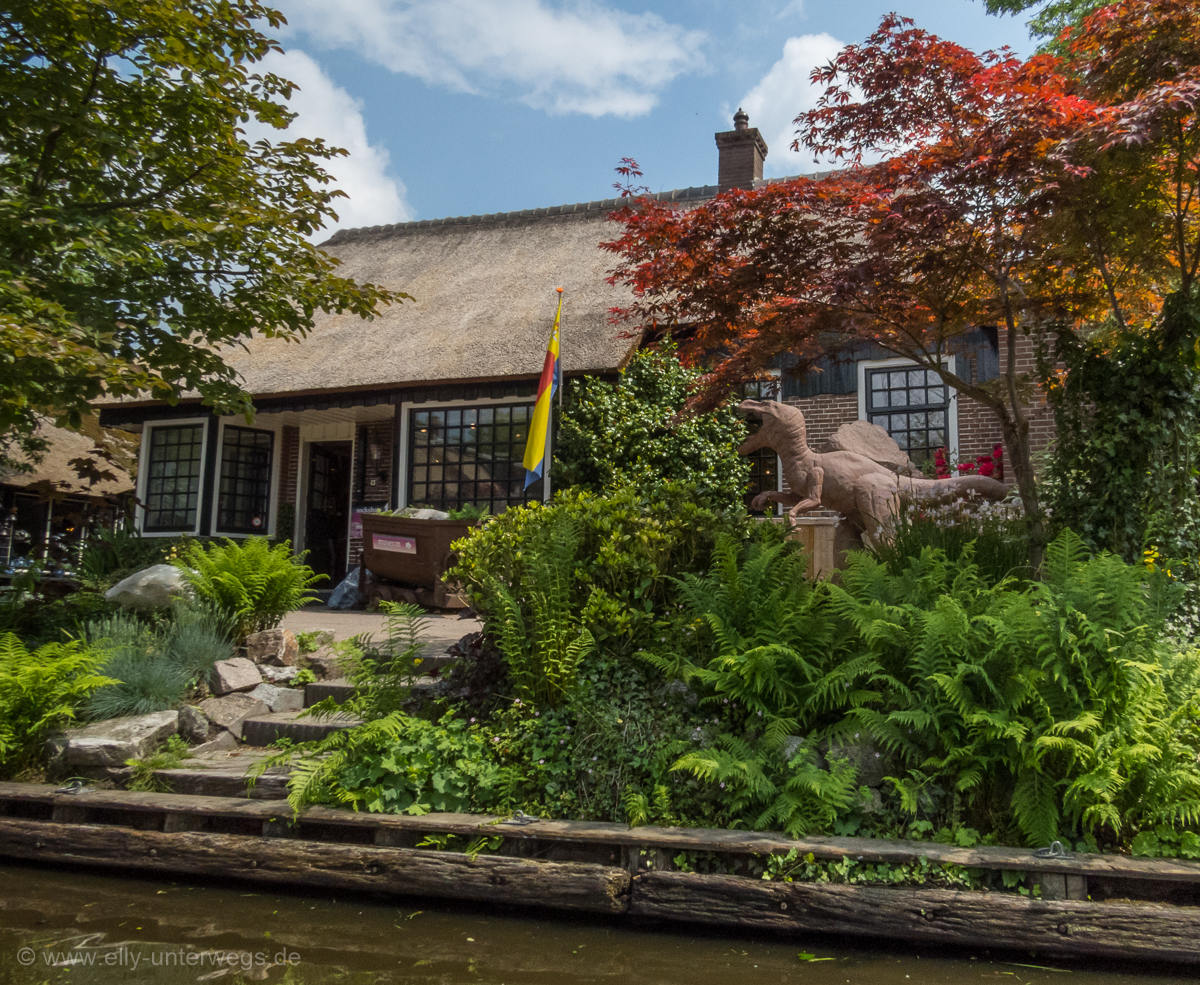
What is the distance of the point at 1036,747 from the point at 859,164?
13.5 ft

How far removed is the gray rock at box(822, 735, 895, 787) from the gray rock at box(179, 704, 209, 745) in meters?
3.82

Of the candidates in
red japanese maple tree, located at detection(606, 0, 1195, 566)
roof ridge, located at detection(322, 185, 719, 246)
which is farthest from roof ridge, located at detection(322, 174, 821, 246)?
red japanese maple tree, located at detection(606, 0, 1195, 566)

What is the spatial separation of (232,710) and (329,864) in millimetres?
1962

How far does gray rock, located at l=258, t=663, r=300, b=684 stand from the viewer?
5918 millimetres

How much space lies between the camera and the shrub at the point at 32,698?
4.79 meters

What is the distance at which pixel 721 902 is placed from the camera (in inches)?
135

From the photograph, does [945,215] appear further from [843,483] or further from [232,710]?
[232,710]

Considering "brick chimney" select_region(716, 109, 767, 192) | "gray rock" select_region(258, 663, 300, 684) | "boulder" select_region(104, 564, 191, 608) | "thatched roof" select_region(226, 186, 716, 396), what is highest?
"brick chimney" select_region(716, 109, 767, 192)

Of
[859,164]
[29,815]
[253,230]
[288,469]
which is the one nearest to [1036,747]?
[859,164]

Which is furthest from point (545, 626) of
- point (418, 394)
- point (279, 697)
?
point (418, 394)

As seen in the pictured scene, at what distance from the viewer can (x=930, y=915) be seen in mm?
3248

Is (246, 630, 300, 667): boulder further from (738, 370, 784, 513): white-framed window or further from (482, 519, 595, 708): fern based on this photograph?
(738, 370, 784, 513): white-framed window

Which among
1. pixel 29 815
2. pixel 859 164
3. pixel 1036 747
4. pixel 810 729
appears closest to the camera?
pixel 1036 747

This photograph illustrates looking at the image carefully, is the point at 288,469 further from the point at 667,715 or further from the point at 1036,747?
the point at 1036,747
